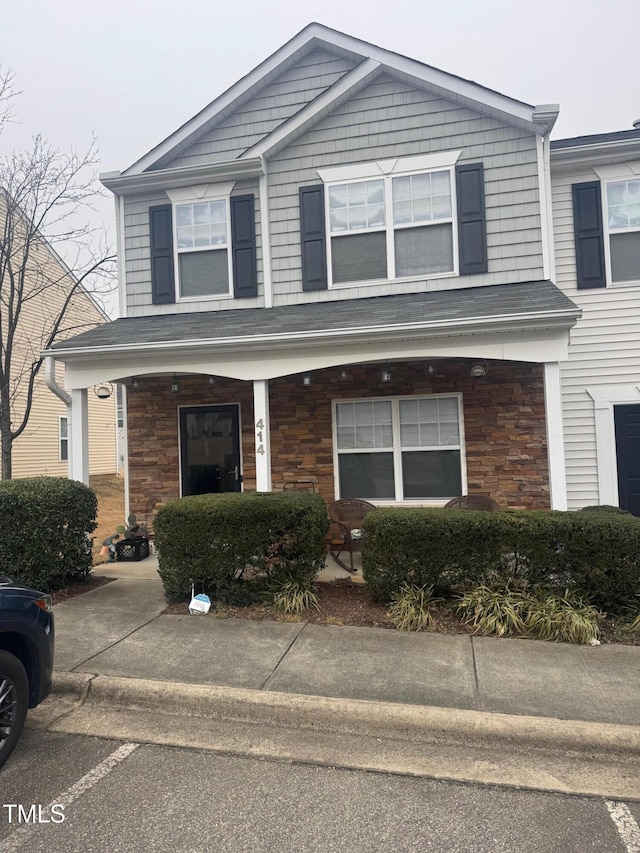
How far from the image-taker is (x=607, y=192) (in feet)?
25.7

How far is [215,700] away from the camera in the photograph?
12.3 ft

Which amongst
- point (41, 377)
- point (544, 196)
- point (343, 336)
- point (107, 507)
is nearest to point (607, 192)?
point (544, 196)

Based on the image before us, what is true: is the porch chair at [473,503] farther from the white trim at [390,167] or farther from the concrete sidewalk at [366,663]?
the white trim at [390,167]

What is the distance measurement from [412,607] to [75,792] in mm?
3052

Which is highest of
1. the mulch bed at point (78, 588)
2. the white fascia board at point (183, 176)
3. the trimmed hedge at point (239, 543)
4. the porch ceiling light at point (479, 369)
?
the white fascia board at point (183, 176)

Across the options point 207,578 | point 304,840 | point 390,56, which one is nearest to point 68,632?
point 207,578

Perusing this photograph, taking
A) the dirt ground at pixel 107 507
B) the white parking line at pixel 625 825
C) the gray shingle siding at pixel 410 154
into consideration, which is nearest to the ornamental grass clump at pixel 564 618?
the white parking line at pixel 625 825

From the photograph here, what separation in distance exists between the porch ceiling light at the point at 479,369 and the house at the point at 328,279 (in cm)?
4

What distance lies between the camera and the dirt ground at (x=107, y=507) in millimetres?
10170

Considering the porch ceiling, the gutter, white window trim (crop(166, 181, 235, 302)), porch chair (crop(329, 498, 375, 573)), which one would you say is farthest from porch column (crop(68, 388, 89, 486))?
porch chair (crop(329, 498, 375, 573))

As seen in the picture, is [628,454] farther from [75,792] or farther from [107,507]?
[107,507]

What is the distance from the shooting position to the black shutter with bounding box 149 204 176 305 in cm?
866

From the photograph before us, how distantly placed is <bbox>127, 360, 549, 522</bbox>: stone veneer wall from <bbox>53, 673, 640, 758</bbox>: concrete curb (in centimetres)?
453

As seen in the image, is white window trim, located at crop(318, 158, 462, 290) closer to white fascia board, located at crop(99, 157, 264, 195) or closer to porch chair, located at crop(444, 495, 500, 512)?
white fascia board, located at crop(99, 157, 264, 195)
